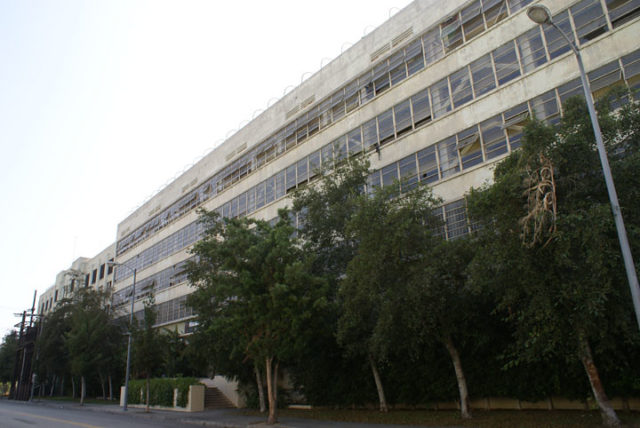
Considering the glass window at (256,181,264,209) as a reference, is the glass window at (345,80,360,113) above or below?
above

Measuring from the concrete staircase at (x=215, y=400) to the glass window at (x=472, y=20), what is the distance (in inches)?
1073

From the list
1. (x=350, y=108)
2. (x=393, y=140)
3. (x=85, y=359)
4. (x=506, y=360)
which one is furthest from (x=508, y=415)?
(x=85, y=359)

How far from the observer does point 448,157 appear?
72.3 feet

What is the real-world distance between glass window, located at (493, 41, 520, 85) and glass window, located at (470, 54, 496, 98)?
1.02ft

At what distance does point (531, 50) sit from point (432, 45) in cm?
575

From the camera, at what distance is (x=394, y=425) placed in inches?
621

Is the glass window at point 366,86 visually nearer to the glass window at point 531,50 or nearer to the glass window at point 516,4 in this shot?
the glass window at point 516,4

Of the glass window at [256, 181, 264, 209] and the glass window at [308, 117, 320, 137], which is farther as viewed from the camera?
the glass window at [256, 181, 264, 209]

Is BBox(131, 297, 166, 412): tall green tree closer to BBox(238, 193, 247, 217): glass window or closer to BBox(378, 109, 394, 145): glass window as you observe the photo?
BBox(238, 193, 247, 217): glass window

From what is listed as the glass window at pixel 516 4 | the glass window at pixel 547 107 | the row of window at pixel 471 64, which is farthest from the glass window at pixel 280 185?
the glass window at pixel 516 4

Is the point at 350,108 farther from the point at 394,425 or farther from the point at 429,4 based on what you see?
the point at 394,425

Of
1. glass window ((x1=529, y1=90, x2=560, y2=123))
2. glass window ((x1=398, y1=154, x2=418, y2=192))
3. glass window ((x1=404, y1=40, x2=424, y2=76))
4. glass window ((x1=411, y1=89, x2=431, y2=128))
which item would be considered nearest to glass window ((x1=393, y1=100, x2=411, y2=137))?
glass window ((x1=411, y1=89, x2=431, y2=128))

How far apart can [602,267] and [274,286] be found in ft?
36.1

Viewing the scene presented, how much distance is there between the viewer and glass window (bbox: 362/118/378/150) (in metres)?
26.2
